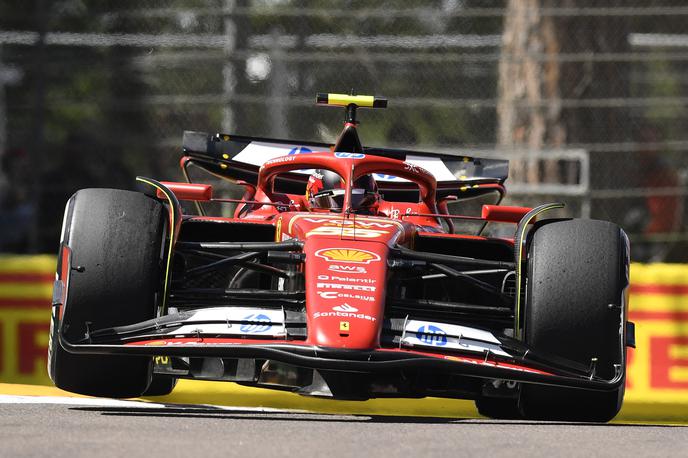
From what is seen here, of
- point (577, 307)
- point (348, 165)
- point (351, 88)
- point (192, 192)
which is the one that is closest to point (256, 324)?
point (577, 307)

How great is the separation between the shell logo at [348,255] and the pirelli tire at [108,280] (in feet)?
2.47

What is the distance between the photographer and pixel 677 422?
29.1ft

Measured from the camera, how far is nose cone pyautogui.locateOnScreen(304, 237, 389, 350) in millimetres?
6547

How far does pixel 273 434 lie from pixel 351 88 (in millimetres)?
8196

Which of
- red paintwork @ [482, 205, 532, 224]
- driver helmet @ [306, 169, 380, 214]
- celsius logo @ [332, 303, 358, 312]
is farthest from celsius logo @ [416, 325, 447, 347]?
driver helmet @ [306, 169, 380, 214]

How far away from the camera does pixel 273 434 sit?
20.0 feet

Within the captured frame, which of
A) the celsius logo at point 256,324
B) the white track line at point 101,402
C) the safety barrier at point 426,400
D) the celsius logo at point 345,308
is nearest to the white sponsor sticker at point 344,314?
the celsius logo at point 345,308

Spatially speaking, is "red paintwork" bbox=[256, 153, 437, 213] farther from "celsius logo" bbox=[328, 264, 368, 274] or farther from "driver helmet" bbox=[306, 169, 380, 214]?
"celsius logo" bbox=[328, 264, 368, 274]

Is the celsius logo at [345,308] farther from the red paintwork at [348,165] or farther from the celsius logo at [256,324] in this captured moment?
the red paintwork at [348,165]

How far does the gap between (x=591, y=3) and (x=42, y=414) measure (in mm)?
8620

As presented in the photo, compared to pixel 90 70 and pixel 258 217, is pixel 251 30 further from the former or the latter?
pixel 258 217

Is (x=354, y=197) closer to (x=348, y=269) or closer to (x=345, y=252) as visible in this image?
(x=345, y=252)

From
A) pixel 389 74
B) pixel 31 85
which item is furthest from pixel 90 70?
pixel 389 74

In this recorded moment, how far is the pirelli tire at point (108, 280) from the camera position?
6887mm
